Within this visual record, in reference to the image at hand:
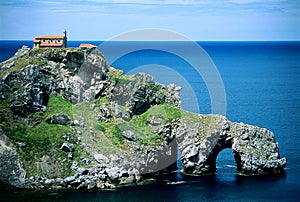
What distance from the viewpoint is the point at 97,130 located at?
111875 millimetres

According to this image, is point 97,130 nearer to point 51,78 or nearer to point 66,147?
point 66,147

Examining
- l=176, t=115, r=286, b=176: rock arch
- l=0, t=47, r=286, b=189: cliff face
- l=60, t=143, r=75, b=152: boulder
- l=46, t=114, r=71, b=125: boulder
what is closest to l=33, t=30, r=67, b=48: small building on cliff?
l=0, t=47, r=286, b=189: cliff face

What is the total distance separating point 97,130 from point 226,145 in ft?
82.7

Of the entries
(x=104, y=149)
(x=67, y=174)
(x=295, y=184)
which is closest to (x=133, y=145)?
(x=104, y=149)

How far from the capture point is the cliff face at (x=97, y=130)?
102 meters

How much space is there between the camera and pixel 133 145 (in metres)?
110

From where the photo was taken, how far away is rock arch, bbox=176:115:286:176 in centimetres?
10962

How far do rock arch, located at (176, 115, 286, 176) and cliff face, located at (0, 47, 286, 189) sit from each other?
0.62 feet

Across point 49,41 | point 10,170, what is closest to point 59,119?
point 10,170

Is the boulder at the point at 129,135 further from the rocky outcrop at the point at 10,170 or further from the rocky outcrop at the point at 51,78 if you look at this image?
the rocky outcrop at the point at 10,170

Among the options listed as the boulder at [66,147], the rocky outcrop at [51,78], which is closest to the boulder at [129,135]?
the boulder at [66,147]

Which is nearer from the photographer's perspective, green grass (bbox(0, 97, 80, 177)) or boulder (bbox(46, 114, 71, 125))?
green grass (bbox(0, 97, 80, 177))

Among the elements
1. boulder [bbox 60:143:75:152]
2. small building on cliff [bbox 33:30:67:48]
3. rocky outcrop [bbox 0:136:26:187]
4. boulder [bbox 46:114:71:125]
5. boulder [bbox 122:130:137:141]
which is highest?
small building on cliff [bbox 33:30:67:48]

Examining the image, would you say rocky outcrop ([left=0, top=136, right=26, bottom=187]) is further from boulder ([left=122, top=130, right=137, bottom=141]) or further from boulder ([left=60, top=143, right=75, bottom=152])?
boulder ([left=122, top=130, right=137, bottom=141])
